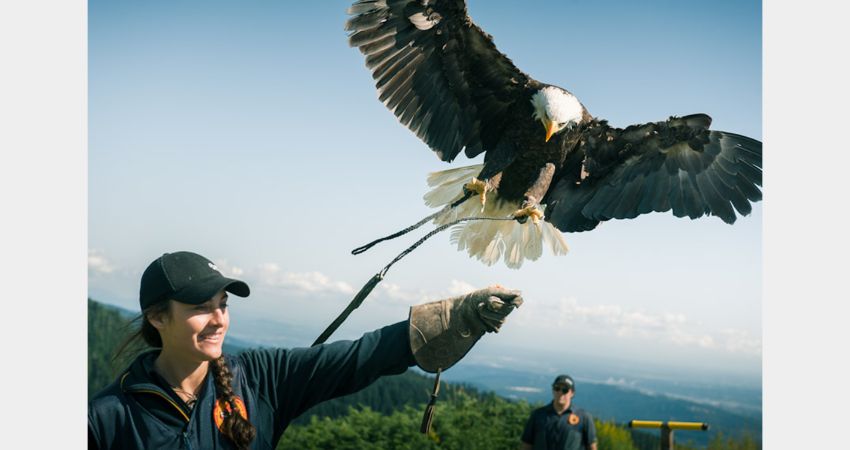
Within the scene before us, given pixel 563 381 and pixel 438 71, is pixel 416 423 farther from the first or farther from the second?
pixel 438 71

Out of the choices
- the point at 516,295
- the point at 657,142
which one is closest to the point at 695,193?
the point at 657,142

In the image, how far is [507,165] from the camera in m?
2.25

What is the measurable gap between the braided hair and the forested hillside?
105 inches

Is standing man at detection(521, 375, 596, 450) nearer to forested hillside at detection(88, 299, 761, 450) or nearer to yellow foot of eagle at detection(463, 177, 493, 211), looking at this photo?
forested hillside at detection(88, 299, 761, 450)

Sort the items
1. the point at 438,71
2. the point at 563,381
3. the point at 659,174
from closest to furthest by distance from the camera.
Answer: the point at 659,174
the point at 438,71
the point at 563,381

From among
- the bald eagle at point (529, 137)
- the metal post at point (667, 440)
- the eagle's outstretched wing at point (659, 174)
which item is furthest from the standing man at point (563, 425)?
the eagle's outstretched wing at point (659, 174)

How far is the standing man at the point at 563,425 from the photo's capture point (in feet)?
10.4

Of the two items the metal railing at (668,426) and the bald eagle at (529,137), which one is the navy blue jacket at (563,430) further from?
the bald eagle at (529,137)

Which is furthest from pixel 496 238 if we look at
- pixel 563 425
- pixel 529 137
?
pixel 563 425

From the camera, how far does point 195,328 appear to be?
48.9 inches

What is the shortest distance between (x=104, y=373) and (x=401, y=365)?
3.87 m

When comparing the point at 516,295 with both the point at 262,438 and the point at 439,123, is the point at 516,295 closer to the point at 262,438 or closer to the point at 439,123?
the point at 262,438

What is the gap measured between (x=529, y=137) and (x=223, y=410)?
1.26m

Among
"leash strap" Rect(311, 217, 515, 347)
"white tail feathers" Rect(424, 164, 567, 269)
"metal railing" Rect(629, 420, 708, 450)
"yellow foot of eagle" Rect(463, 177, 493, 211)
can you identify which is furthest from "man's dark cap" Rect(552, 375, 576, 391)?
"leash strap" Rect(311, 217, 515, 347)
